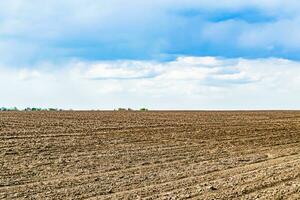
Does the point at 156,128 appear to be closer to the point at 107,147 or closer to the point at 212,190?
the point at 107,147

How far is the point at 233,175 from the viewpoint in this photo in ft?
38.2

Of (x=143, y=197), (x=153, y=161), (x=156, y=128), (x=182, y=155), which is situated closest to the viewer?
(x=143, y=197)

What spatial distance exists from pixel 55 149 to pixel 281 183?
25.7 ft

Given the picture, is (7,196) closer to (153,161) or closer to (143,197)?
(143,197)

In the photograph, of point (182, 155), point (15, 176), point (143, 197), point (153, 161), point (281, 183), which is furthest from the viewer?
point (182, 155)

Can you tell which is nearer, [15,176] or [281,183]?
[281,183]

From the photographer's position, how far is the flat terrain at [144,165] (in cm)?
969

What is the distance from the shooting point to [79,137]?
19.2m

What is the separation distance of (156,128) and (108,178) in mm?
13158

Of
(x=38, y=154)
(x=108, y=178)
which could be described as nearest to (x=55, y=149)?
(x=38, y=154)

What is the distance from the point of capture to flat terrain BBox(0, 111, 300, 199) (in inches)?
381

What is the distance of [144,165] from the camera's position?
13234 mm

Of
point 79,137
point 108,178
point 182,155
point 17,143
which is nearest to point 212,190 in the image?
point 108,178

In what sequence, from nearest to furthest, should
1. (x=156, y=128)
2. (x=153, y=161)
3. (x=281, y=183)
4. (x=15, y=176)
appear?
(x=281, y=183) → (x=15, y=176) → (x=153, y=161) → (x=156, y=128)
